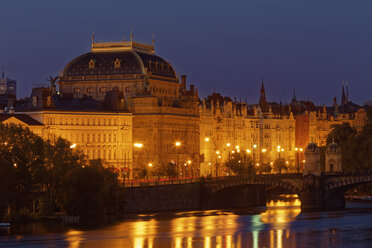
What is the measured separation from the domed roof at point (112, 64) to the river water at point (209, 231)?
5151cm

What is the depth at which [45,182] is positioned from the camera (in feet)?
433

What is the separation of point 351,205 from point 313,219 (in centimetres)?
2431

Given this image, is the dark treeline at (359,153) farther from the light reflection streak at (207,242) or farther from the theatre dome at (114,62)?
the light reflection streak at (207,242)

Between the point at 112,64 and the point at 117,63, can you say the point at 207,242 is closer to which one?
the point at 117,63

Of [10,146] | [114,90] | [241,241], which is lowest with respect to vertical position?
[241,241]

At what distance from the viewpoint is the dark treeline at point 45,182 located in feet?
426

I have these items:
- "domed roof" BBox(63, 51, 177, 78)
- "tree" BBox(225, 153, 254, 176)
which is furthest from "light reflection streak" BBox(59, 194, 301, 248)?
"domed roof" BBox(63, 51, 177, 78)

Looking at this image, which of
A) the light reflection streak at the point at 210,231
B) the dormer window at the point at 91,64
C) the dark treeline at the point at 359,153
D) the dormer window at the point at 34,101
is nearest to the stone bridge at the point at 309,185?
the light reflection streak at the point at 210,231

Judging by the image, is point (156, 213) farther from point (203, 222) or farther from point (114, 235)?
point (114, 235)

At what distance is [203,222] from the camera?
13338 cm

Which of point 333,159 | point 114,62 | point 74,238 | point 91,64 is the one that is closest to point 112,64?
point 114,62

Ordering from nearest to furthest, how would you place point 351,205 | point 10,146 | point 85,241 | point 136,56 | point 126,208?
point 85,241, point 10,146, point 126,208, point 351,205, point 136,56

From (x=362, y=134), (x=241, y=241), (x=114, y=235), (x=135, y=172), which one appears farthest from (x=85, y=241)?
(x=362, y=134)

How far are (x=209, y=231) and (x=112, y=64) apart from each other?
73303mm
